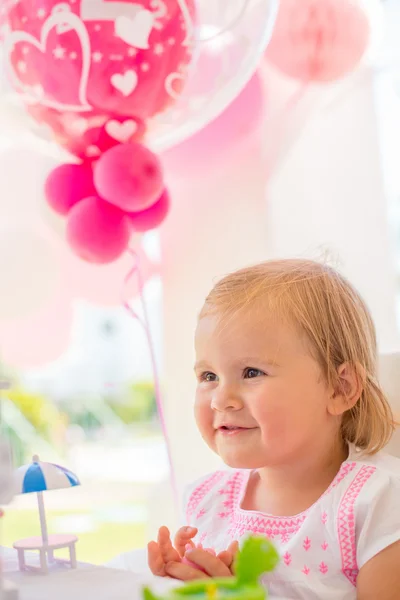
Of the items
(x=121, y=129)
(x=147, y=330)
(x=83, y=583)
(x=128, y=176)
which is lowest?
(x=83, y=583)

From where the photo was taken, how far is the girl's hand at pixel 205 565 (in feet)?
3.07

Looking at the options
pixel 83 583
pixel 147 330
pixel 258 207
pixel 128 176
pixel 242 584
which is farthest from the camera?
pixel 258 207

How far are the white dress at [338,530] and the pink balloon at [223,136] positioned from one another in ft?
3.26

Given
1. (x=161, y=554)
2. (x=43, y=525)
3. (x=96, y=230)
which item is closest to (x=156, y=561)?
(x=161, y=554)

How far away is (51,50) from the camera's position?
1566 mm

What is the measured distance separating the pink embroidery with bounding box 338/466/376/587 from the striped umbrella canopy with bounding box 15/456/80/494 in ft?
1.26

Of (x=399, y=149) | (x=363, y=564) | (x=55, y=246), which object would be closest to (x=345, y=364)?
(x=363, y=564)

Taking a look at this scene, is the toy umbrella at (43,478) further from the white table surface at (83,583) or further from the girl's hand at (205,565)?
the girl's hand at (205,565)

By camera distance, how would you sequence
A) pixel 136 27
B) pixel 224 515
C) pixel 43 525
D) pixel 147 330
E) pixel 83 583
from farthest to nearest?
1. pixel 147 330
2. pixel 136 27
3. pixel 224 515
4. pixel 43 525
5. pixel 83 583

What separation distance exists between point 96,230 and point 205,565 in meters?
0.95

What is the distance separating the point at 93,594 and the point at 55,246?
1.39m

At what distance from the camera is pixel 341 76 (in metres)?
A: 1.88

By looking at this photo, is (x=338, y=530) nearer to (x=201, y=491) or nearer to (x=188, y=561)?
(x=188, y=561)

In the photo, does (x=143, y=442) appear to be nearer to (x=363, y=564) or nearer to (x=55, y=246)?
(x=55, y=246)
